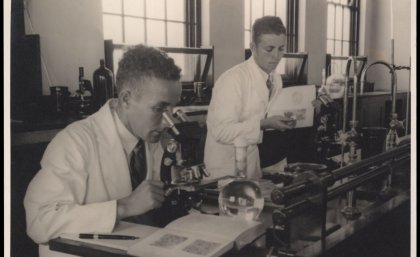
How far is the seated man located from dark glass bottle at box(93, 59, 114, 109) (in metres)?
0.25

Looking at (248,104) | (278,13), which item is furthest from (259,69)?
(278,13)

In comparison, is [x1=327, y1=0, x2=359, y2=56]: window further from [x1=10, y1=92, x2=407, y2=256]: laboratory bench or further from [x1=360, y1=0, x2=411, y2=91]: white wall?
[x1=10, y1=92, x2=407, y2=256]: laboratory bench

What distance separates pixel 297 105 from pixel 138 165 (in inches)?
27.6

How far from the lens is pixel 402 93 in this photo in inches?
68.6

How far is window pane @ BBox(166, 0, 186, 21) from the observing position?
172cm

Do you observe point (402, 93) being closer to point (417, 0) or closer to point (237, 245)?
point (417, 0)

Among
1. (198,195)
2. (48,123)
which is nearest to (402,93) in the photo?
(198,195)

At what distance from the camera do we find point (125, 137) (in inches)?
54.0

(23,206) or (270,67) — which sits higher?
(270,67)

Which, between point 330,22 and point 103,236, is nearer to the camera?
point 103,236

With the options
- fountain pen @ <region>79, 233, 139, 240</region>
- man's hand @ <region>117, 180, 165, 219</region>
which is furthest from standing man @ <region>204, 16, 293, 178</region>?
fountain pen @ <region>79, 233, 139, 240</region>

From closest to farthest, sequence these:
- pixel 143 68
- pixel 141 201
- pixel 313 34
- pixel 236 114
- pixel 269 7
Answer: pixel 141 201, pixel 143 68, pixel 236 114, pixel 269 7, pixel 313 34

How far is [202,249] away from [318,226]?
0.39m

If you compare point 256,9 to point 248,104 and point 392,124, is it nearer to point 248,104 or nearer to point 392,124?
point 248,104
